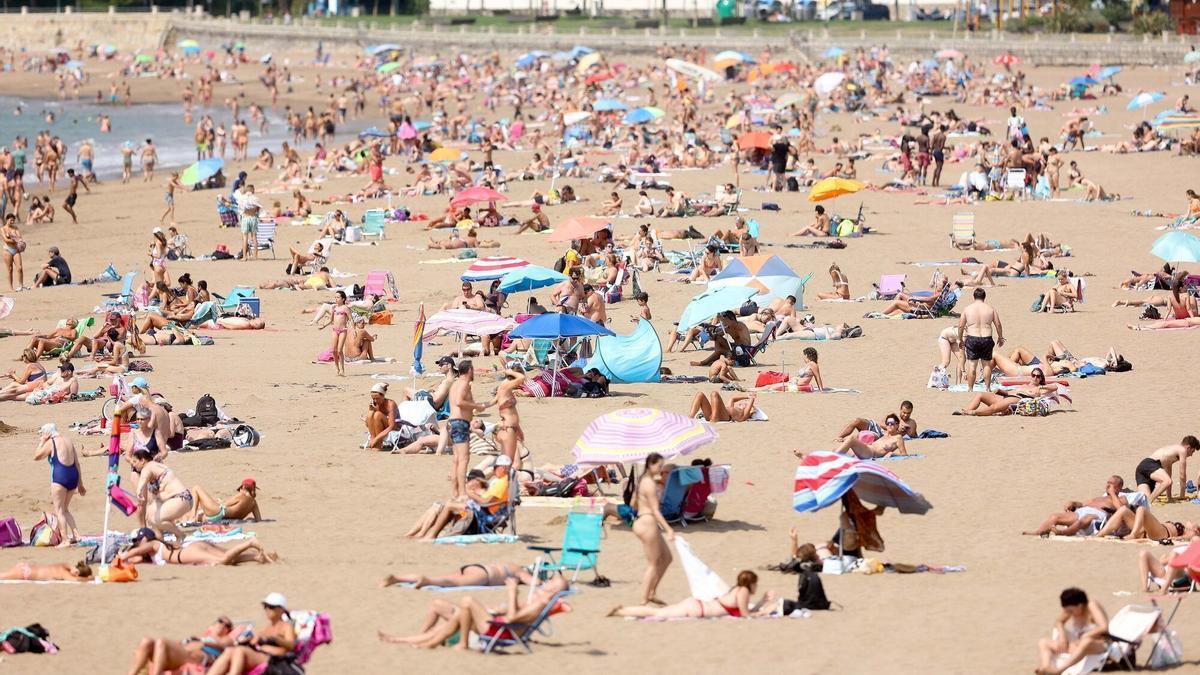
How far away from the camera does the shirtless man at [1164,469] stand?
11711 mm

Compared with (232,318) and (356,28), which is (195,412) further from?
(356,28)

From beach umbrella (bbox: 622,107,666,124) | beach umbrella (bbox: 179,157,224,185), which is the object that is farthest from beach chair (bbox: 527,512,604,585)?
beach umbrella (bbox: 622,107,666,124)

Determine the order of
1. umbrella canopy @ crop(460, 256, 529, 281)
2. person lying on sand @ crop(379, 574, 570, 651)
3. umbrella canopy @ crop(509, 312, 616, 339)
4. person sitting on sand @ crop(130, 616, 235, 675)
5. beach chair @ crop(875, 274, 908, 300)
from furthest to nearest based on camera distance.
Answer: beach chair @ crop(875, 274, 908, 300)
umbrella canopy @ crop(460, 256, 529, 281)
umbrella canopy @ crop(509, 312, 616, 339)
person lying on sand @ crop(379, 574, 570, 651)
person sitting on sand @ crop(130, 616, 235, 675)

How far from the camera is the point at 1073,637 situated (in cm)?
805

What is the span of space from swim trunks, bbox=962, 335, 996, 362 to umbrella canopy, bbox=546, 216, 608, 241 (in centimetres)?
650

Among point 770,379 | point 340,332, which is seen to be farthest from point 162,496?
point 770,379

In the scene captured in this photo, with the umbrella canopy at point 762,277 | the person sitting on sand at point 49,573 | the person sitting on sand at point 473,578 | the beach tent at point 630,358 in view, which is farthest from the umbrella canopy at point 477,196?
the person sitting on sand at point 473,578

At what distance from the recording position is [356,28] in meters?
74.9

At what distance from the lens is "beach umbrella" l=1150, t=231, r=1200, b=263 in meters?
18.8

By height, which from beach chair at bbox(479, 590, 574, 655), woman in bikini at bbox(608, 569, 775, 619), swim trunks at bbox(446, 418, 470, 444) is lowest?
woman in bikini at bbox(608, 569, 775, 619)

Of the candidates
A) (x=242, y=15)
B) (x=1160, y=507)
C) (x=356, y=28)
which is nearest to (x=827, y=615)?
(x=1160, y=507)

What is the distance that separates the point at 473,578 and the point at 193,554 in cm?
189

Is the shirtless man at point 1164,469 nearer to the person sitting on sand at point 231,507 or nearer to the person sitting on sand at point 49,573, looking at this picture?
the person sitting on sand at point 231,507

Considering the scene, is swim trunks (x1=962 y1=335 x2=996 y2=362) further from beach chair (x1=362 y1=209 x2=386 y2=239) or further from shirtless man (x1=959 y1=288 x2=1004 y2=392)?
beach chair (x1=362 y1=209 x2=386 y2=239)
